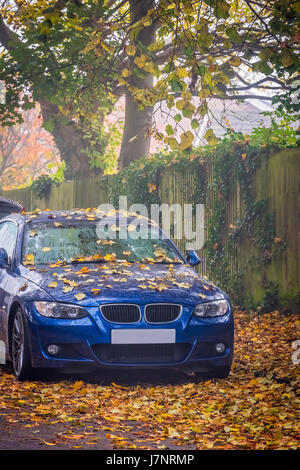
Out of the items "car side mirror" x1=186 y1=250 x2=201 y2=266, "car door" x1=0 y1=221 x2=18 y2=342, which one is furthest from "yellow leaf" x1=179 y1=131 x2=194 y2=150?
"car door" x1=0 y1=221 x2=18 y2=342

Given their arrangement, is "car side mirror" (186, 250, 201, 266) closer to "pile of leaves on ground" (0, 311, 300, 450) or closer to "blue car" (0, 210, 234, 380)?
"blue car" (0, 210, 234, 380)

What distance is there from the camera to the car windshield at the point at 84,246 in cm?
886

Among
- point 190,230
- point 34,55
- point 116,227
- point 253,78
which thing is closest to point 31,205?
point 253,78

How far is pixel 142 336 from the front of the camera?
762cm

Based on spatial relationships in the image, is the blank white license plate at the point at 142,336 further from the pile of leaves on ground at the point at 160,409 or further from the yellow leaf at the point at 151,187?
the yellow leaf at the point at 151,187

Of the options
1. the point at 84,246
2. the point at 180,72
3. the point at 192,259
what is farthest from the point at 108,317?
the point at 180,72

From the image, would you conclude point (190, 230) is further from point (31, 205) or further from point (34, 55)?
point (31, 205)

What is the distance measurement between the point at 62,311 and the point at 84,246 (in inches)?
61.8

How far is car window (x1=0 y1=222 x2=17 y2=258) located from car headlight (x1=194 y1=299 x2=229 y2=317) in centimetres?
230

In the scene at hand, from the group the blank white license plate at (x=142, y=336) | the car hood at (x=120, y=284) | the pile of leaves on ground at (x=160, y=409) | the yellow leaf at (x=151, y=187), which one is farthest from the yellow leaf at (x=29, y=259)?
the yellow leaf at (x=151, y=187)

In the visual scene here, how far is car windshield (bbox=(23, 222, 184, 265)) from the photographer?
8.86m

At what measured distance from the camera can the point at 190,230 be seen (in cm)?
1481
